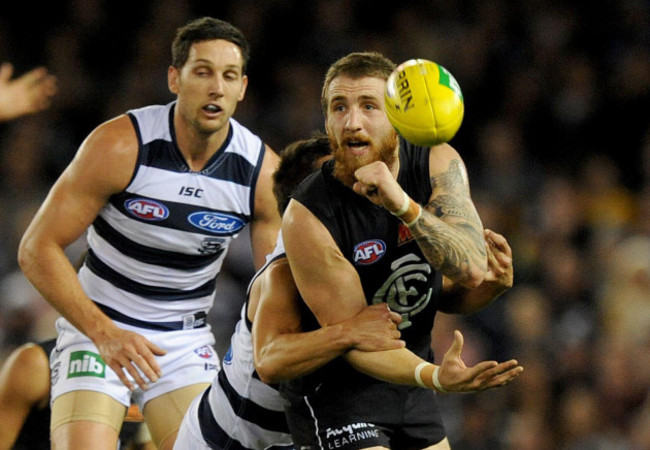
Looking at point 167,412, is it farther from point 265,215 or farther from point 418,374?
point 418,374

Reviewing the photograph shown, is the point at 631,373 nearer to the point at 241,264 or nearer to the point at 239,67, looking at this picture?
the point at 241,264

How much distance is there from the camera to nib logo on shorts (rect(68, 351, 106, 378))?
4818 mm

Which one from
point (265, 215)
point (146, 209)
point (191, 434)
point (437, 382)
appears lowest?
point (191, 434)

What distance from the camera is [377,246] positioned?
3891mm

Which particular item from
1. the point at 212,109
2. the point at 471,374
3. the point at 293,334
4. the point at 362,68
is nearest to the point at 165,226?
the point at 212,109

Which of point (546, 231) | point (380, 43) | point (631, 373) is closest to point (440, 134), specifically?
point (631, 373)

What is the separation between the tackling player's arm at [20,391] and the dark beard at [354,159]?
2038 mm

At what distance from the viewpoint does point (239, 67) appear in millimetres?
5023

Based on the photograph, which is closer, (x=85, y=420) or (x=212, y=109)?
(x=85, y=420)

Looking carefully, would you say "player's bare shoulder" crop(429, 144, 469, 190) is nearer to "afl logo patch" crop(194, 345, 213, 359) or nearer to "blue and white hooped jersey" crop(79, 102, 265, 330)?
"blue and white hooped jersey" crop(79, 102, 265, 330)

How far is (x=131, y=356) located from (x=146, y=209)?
0.71m

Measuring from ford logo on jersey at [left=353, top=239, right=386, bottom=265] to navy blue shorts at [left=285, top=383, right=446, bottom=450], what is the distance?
1.59 feet

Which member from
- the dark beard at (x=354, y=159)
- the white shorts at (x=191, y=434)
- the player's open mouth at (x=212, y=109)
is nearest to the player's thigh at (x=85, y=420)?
the white shorts at (x=191, y=434)

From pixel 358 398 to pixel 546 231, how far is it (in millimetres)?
5363
